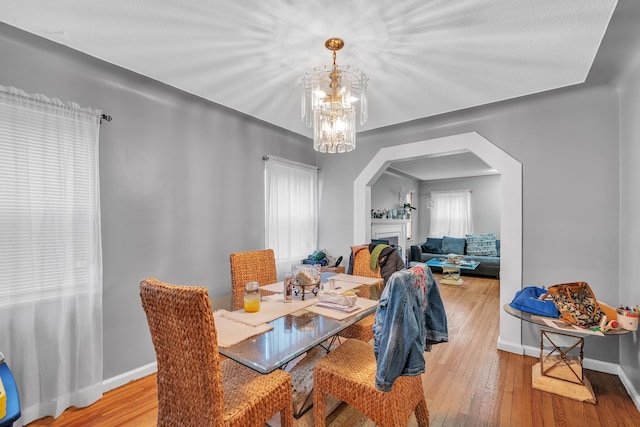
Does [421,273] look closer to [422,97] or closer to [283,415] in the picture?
[283,415]

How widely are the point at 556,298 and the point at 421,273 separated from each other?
Answer: 5.03ft

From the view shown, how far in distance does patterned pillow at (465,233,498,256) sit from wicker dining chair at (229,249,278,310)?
5989mm

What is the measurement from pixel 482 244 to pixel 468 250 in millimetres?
344

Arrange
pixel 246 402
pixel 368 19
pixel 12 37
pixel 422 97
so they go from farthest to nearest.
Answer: pixel 422 97 < pixel 12 37 < pixel 368 19 < pixel 246 402

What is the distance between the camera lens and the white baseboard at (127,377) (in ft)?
7.13

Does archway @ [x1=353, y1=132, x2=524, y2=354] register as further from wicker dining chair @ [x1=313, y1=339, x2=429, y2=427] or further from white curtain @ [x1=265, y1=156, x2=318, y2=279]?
white curtain @ [x1=265, y1=156, x2=318, y2=279]

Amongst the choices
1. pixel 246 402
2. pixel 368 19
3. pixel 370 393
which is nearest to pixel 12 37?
pixel 368 19

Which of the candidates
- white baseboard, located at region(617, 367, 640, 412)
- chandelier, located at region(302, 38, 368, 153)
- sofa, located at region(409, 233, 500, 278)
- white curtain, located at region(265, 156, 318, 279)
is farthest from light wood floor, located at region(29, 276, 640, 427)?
sofa, located at region(409, 233, 500, 278)

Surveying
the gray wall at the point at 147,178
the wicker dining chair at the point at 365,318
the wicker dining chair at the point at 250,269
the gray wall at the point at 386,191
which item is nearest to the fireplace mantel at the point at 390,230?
the gray wall at the point at 386,191

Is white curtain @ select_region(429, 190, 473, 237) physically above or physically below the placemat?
above

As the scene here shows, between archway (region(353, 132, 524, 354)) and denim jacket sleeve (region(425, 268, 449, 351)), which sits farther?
archway (region(353, 132, 524, 354))

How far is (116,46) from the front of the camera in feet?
6.12

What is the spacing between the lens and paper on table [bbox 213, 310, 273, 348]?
1.33m

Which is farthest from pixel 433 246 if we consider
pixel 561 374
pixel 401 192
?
pixel 561 374
